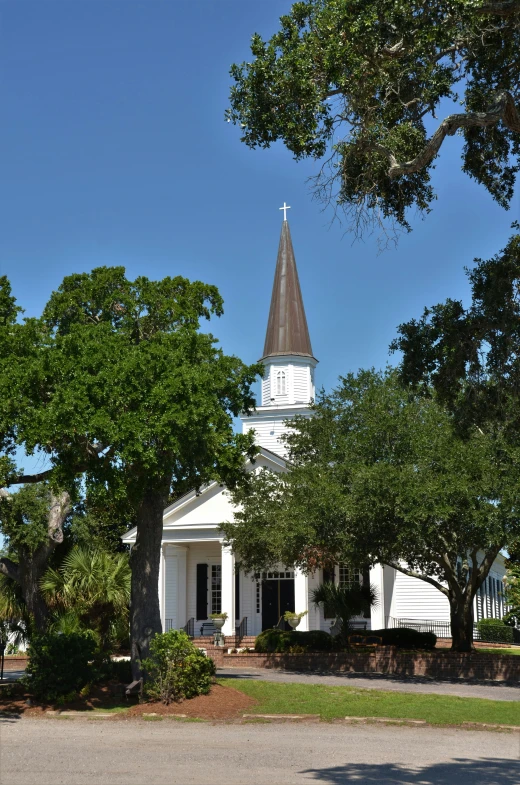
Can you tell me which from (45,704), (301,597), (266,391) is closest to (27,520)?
(45,704)

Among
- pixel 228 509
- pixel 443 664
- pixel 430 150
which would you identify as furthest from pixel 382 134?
pixel 228 509

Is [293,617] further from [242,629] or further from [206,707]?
[206,707]

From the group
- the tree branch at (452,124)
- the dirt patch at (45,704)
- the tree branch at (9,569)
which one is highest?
the tree branch at (452,124)

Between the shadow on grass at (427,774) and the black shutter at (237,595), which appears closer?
the shadow on grass at (427,774)

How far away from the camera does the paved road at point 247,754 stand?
9836mm

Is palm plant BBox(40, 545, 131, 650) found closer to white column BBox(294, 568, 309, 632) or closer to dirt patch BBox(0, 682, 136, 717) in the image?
dirt patch BBox(0, 682, 136, 717)

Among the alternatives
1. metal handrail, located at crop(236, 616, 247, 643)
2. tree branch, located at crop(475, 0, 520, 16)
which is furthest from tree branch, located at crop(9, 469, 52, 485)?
metal handrail, located at crop(236, 616, 247, 643)

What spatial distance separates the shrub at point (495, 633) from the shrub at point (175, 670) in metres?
21.9

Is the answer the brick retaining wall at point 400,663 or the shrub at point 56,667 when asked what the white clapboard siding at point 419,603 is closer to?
the brick retaining wall at point 400,663

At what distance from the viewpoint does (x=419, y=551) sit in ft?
75.1

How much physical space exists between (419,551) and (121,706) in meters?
9.72

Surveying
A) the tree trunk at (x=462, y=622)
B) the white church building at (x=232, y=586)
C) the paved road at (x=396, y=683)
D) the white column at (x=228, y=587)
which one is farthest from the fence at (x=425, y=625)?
the paved road at (x=396, y=683)

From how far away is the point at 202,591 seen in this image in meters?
34.2

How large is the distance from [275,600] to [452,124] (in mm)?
24676
